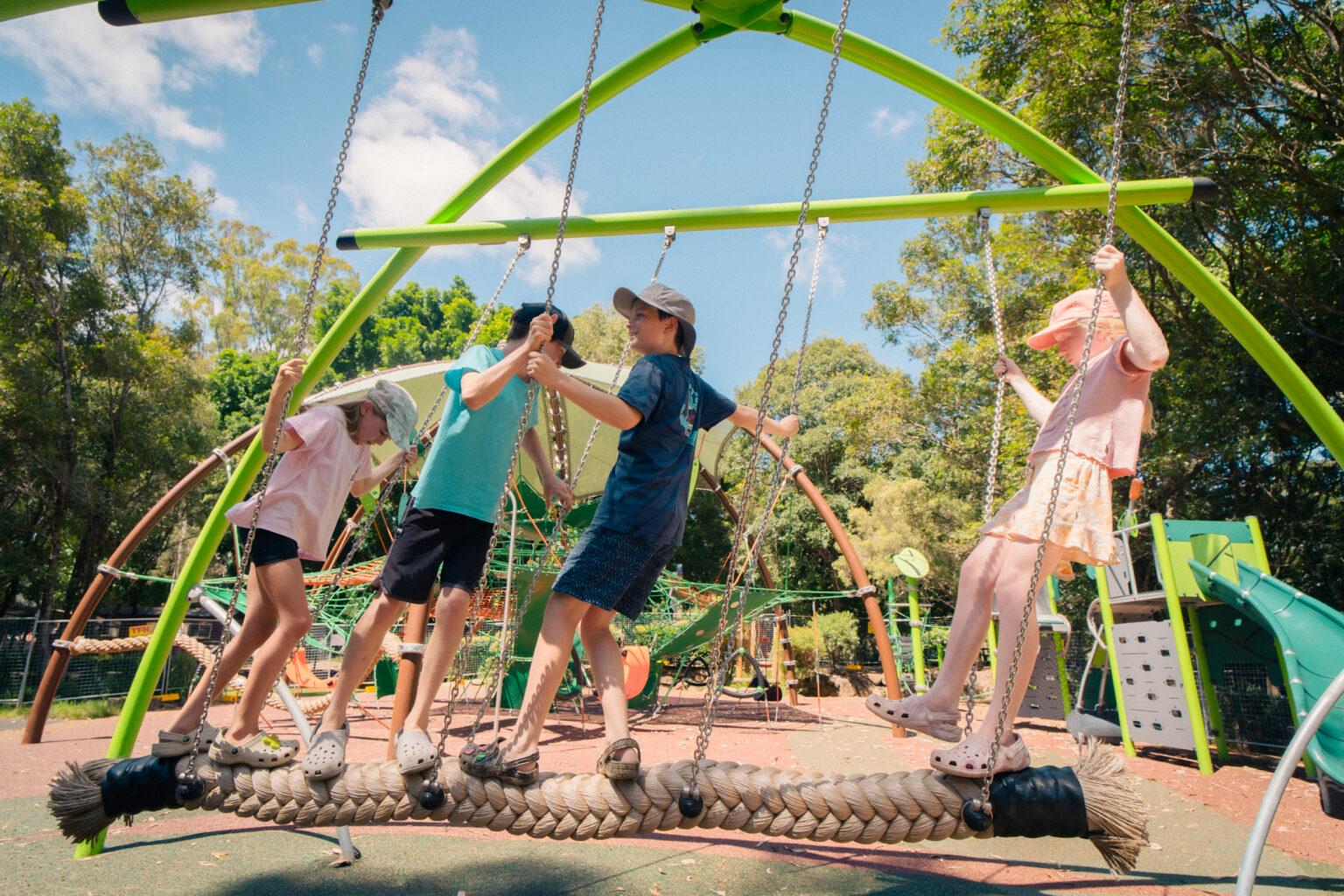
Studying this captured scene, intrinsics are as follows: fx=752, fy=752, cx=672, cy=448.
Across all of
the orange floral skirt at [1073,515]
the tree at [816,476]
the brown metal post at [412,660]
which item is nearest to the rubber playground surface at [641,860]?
the brown metal post at [412,660]

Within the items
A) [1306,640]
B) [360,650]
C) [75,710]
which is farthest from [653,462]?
[75,710]

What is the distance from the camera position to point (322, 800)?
7.27 ft

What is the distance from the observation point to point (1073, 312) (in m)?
2.54

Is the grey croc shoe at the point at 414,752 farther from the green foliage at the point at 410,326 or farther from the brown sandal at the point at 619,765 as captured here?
the green foliage at the point at 410,326

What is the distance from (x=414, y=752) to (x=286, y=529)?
949mm

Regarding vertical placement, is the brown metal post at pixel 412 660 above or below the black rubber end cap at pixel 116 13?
below

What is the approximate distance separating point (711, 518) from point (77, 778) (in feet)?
74.3

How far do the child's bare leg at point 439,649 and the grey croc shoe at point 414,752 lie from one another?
61 mm

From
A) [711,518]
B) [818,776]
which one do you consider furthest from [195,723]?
[711,518]

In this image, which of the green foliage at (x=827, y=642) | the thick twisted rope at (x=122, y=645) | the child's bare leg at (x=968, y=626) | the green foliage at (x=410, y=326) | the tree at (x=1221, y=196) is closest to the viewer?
the child's bare leg at (x=968, y=626)

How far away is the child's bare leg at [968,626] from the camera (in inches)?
86.8

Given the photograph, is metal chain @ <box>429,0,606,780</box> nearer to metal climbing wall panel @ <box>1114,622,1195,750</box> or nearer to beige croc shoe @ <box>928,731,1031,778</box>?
beige croc shoe @ <box>928,731,1031,778</box>

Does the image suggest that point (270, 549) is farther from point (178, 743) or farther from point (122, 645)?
point (122, 645)

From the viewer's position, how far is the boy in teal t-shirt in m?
2.40
